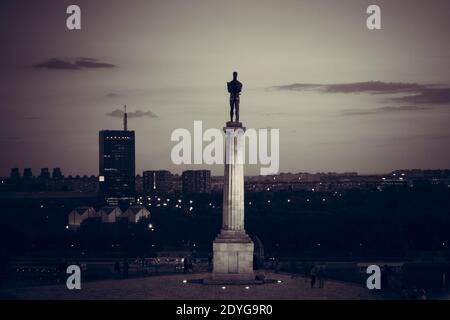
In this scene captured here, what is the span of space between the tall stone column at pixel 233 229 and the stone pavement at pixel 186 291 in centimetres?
195

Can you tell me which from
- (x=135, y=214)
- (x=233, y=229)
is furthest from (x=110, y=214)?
(x=233, y=229)

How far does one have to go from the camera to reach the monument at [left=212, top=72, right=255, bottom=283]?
6594 cm

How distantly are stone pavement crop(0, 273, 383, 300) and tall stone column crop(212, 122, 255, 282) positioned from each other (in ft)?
6.40

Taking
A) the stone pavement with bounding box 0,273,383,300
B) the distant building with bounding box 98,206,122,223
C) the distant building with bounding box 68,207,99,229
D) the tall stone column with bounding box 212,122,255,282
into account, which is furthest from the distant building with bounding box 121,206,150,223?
the stone pavement with bounding box 0,273,383,300

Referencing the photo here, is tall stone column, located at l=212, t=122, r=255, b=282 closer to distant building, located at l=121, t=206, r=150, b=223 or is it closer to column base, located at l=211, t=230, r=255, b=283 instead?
column base, located at l=211, t=230, r=255, b=283

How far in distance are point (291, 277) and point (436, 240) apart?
3886 centimetres

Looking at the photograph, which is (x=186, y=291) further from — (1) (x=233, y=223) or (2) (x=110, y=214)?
(2) (x=110, y=214)

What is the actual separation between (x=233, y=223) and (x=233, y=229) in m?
0.37

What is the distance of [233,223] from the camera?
2616 inches

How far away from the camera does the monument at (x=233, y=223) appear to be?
65.9m
